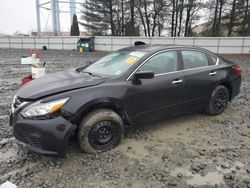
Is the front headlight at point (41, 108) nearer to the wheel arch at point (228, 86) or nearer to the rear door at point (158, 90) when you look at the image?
the rear door at point (158, 90)

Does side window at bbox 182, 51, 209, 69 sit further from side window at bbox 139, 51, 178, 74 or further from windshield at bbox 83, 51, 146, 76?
windshield at bbox 83, 51, 146, 76

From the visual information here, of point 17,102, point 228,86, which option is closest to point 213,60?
point 228,86

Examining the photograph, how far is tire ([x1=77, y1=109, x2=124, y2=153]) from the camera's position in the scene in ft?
9.66

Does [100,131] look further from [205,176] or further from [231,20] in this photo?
[231,20]

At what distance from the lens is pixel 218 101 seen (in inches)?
178

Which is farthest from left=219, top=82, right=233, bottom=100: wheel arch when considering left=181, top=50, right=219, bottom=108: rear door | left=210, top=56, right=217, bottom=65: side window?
left=210, top=56, right=217, bottom=65: side window

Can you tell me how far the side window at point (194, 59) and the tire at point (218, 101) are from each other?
594 millimetres

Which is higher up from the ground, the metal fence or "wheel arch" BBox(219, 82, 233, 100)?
the metal fence

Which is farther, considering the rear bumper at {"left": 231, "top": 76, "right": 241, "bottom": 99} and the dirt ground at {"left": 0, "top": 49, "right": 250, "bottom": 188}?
the rear bumper at {"left": 231, "top": 76, "right": 241, "bottom": 99}

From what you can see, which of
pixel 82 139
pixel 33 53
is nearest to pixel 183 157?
pixel 82 139

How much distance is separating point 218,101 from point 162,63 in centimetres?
162

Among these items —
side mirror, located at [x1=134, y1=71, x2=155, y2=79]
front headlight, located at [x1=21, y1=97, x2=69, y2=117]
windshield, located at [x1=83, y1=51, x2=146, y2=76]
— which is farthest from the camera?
windshield, located at [x1=83, y1=51, x2=146, y2=76]

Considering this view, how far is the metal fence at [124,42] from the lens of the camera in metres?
17.2

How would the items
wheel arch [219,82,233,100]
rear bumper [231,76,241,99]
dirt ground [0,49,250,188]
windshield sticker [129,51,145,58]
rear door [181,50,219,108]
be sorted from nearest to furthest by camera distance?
dirt ground [0,49,250,188]
windshield sticker [129,51,145,58]
rear door [181,50,219,108]
wheel arch [219,82,233,100]
rear bumper [231,76,241,99]
